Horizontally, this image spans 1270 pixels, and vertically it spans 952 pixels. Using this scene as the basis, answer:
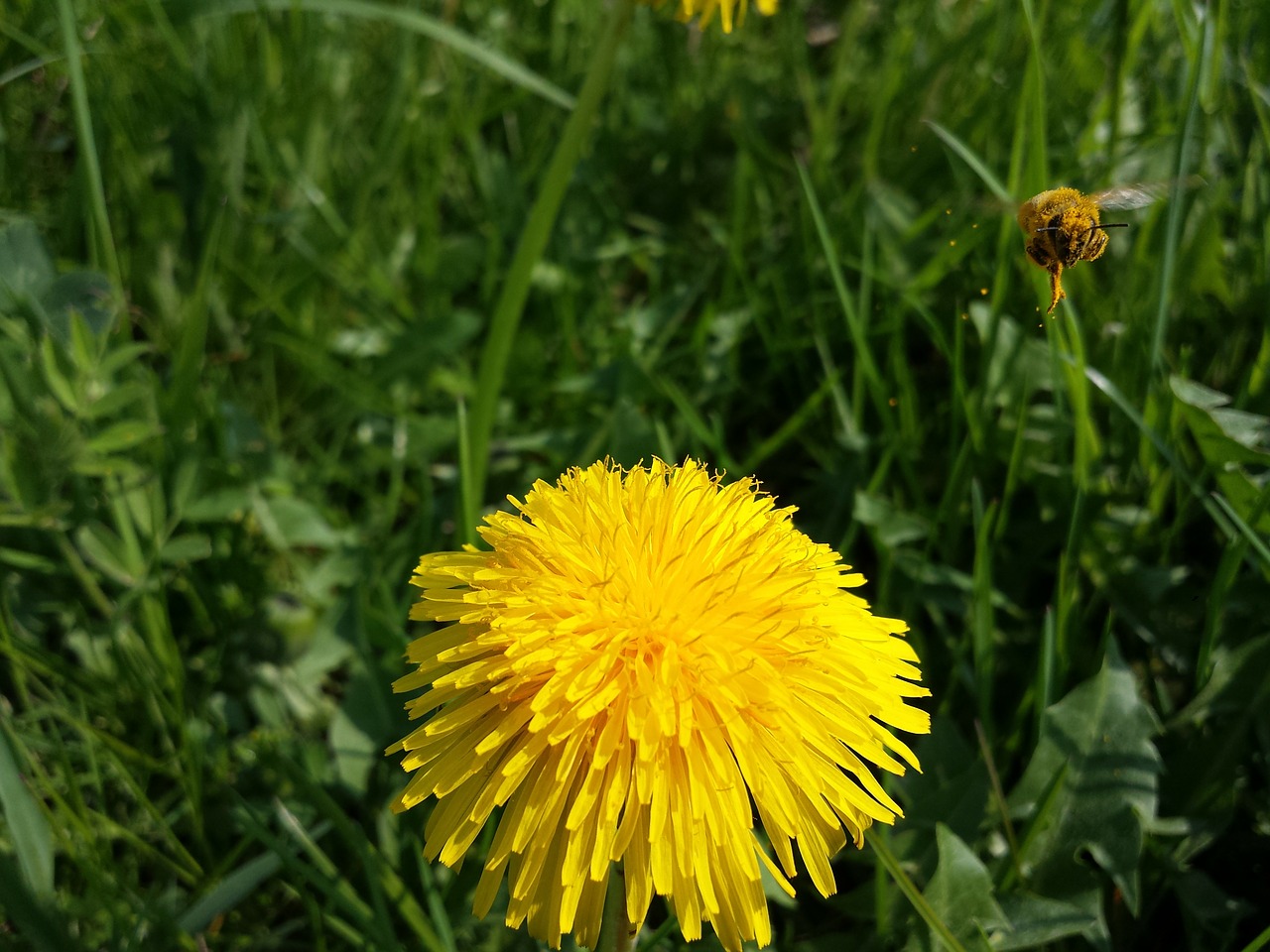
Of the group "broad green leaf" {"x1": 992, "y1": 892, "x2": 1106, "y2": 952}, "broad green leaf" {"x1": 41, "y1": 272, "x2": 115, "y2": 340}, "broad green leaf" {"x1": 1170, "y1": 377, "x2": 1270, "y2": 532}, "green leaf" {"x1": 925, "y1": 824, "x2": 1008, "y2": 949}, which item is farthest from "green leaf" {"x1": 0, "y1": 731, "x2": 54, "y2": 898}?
"broad green leaf" {"x1": 1170, "y1": 377, "x2": 1270, "y2": 532}

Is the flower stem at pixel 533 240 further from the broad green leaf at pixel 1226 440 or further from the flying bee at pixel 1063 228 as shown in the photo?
the broad green leaf at pixel 1226 440

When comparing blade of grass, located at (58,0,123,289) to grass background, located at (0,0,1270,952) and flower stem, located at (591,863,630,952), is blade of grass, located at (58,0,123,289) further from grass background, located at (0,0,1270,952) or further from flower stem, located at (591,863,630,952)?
flower stem, located at (591,863,630,952)

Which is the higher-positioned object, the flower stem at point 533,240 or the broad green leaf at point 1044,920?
the flower stem at point 533,240

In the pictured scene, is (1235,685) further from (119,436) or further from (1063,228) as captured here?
(119,436)

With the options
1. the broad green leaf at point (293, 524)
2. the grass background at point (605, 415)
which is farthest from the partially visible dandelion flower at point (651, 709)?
the broad green leaf at point (293, 524)

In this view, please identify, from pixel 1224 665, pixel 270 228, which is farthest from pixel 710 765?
pixel 270 228

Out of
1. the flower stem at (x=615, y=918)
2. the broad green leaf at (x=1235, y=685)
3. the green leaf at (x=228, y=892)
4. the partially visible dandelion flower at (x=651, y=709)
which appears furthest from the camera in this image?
the broad green leaf at (x=1235, y=685)
